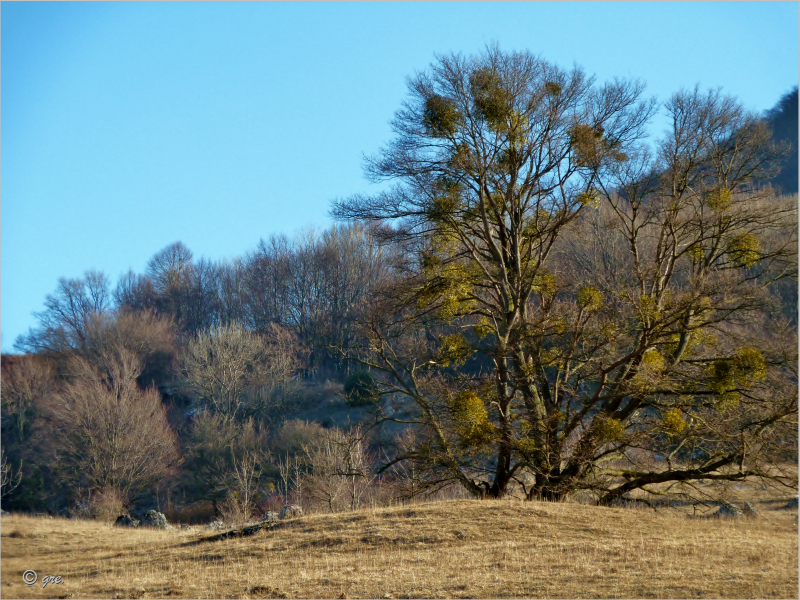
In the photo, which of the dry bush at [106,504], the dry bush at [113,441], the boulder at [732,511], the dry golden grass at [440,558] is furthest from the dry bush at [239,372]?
the dry golden grass at [440,558]

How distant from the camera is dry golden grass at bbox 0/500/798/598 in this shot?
8.52 meters

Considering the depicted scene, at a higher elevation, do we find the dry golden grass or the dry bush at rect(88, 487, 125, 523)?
the dry golden grass

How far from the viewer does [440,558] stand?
10.2 meters

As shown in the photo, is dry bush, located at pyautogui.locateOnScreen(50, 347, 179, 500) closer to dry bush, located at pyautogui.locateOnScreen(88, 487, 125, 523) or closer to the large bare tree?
dry bush, located at pyautogui.locateOnScreen(88, 487, 125, 523)

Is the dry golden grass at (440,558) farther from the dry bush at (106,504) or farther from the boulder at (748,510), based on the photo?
the dry bush at (106,504)

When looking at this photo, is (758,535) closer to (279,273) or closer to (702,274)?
(702,274)

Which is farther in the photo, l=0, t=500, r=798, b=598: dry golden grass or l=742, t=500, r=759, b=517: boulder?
l=742, t=500, r=759, b=517: boulder

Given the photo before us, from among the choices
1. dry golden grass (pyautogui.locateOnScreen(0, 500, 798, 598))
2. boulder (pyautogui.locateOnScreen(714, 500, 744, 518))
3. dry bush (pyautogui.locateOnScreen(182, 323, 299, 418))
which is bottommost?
boulder (pyautogui.locateOnScreen(714, 500, 744, 518))

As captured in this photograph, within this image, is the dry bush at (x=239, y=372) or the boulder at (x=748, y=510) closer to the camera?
the boulder at (x=748, y=510)

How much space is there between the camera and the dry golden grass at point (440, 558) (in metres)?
8.52

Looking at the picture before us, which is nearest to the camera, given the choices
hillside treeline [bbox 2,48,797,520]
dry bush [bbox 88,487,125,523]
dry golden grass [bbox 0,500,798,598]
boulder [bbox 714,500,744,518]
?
dry golden grass [bbox 0,500,798,598]

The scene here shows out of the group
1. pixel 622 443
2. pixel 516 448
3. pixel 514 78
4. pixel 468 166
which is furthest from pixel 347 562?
pixel 514 78

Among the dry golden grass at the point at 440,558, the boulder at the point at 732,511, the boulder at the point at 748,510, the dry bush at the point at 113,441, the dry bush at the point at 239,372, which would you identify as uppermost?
the dry bush at the point at 239,372

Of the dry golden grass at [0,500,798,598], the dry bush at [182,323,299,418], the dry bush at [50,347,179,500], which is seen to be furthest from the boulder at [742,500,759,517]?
the dry bush at [182,323,299,418]
